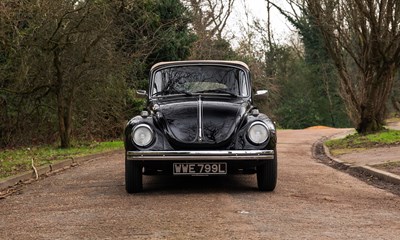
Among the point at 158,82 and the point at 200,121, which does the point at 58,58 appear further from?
the point at 200,121

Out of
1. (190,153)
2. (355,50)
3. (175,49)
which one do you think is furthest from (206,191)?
(175,49)

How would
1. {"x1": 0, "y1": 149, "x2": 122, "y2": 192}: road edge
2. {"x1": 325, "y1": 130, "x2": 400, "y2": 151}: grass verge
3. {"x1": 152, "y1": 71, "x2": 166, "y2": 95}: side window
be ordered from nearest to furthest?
{"x1": 152, "y1": 71, "x2": 166, "y2": 95}: side window, {"x1": 0, "y1": 149, "x2": 122, "y2": 192}: road edge, {"x1": 325, "y1": 130, "x2": 400, "y2": 151}: grass verge

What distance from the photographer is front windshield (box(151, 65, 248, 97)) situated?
9.35 metres

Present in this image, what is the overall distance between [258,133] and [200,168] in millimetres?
901

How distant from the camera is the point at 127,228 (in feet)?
18.6

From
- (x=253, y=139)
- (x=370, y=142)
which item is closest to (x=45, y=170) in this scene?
(x=253, y=139)

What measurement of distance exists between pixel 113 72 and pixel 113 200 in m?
12.9

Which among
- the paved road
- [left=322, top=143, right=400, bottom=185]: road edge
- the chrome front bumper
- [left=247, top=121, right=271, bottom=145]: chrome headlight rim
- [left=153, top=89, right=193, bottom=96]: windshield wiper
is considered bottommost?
the paved road

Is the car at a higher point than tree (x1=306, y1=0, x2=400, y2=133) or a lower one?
lower

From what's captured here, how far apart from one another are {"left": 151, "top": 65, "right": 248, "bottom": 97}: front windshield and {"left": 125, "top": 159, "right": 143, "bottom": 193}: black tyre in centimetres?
177

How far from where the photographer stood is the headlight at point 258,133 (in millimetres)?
7828

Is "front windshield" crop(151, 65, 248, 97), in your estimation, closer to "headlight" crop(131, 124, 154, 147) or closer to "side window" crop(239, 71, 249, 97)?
"side window" crop(239, 71, 249, 97)

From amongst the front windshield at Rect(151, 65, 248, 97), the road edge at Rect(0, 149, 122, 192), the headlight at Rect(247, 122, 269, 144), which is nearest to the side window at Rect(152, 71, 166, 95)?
the front windshield at Rect(151, 65, 248, 97)

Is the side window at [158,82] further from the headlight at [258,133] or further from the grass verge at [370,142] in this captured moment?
the grass verge at [370,142]
